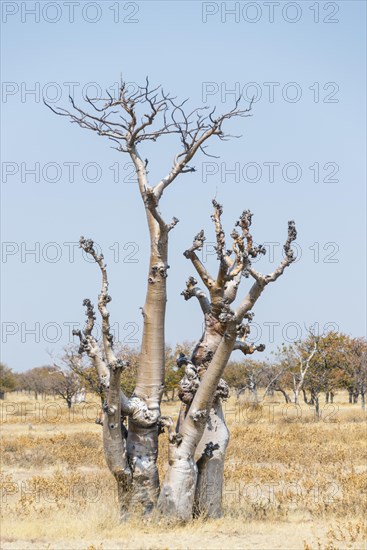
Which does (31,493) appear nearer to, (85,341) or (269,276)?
(85,341)

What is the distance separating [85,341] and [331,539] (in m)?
3.49

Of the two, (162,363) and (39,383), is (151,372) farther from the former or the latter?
(39,383)

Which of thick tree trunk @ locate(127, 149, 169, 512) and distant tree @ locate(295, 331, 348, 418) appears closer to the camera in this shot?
thick tree trunk @ locate(127, 149, 169, 512)

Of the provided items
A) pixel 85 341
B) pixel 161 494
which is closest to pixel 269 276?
pixel 85 341

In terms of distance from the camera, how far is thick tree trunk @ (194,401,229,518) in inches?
346

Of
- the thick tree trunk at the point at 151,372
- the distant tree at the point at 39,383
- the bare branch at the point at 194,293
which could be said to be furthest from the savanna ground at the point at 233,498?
the distant tree at the point at 39,383

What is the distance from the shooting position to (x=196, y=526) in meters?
8.25

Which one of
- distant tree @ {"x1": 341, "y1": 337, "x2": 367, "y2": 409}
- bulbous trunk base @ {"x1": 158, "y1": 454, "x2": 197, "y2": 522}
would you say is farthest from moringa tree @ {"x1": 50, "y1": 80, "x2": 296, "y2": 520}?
distant tree @ {"x1": 341, "y1": 337, "x2": 367, "y2": 409}

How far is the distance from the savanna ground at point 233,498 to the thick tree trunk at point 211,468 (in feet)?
0.84

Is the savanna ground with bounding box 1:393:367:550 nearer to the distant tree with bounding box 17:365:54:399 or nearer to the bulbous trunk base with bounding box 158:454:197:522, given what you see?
the bulbous trunk base with bounding box 158:454:197:522

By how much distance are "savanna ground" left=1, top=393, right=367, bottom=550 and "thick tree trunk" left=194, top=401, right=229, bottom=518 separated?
0.26 m

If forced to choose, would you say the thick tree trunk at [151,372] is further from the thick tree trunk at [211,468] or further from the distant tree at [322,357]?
the distant tree at [322,357]

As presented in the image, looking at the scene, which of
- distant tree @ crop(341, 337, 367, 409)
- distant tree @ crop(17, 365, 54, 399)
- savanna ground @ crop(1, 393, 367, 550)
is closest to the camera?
savanna ground @ crop(1, 393, 367, 550)

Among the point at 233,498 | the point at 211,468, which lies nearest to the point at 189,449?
the point at 211,468
